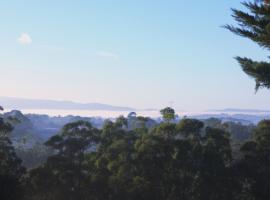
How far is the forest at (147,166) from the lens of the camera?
29.7 m

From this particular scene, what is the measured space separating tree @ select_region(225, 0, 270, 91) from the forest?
1344cm

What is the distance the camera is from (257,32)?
51.2 ft

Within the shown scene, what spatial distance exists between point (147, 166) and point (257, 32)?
52.6 feet

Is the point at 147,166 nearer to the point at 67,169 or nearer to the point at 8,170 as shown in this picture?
the point at 67,169

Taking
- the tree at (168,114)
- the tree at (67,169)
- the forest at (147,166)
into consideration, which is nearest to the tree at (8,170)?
the forest at (147,166)

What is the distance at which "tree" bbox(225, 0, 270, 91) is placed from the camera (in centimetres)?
1451

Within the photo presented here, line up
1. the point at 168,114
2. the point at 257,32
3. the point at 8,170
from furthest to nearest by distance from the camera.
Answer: the point at 168,114
the point at 8,170
the point at 257,32

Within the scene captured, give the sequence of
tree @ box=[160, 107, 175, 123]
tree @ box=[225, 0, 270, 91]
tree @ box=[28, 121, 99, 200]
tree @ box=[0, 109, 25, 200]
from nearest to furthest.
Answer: tree @ box=[225, 0, 270, 91], tree @ box=[0, 109, 25, 200], tree @ box=[28, 121, 99, 200], tree @ box=[160, 107, 175, 123]

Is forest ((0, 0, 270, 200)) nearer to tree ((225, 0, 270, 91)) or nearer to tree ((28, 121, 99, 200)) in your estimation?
tree ((28, 121, 99, 200))

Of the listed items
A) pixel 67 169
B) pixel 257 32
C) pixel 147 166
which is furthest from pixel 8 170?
pixel 257 32

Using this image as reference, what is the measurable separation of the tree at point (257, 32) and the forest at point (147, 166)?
13439mm

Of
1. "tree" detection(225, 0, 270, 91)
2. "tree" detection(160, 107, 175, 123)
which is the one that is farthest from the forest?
"tree" detection(225, 0, 270, 91)

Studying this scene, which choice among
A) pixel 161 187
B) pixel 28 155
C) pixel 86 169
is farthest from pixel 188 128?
pixel 28 155

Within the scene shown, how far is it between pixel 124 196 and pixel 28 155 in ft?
115
